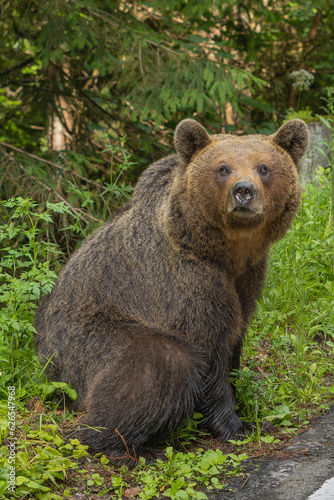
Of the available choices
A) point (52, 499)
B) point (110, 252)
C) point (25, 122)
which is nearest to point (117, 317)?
point (110, 252)

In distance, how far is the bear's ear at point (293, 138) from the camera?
4164 millimetres

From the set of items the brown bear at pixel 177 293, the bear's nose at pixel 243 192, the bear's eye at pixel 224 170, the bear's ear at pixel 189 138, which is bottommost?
the brown bear at pixel 177 293

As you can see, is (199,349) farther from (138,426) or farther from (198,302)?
(138,426)

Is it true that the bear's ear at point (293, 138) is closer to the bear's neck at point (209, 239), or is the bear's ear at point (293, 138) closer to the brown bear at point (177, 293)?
the brown bear at point (177, 293)

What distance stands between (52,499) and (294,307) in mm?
3097

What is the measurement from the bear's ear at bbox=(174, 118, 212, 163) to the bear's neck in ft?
1.15

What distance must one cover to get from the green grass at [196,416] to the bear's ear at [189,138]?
40.8 inches

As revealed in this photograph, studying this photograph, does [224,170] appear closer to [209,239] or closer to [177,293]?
[209,239]

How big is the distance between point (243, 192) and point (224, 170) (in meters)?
0.38

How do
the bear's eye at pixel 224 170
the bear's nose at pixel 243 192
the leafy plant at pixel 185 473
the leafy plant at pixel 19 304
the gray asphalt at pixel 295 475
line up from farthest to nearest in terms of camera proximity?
the leafy plant at pixel 19 304, the bear's eye at pixel 224 170, the bear's nose at pixel 243 192, the leafy plant at pixel 185 473, the gray asphalt at pixel 295 475

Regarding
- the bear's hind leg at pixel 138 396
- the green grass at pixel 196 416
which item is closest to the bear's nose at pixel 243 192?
the green grass at pixel 196 416

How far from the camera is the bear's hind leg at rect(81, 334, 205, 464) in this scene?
383 centimetres

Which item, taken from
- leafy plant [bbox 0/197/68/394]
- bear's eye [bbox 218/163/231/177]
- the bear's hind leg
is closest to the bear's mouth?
bear's eye [bbox 218/163/231/177]

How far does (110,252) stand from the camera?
4.46m
